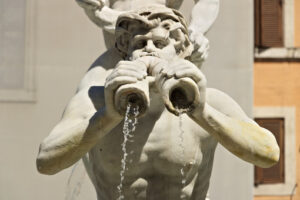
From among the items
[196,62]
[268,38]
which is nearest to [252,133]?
[196,62]

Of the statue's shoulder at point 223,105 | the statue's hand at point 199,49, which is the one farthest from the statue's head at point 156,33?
the statue's hand at point 199,49

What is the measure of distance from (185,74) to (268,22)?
10.6 metres

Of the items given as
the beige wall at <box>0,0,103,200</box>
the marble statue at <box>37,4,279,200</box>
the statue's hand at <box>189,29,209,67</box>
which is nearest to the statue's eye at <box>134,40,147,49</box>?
the marble statue at <box>37,4,279,200</box>

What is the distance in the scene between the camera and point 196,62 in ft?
12.9

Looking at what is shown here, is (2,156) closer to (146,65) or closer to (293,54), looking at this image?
(146,65)

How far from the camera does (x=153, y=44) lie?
3.32 m

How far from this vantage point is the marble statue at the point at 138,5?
4039 millimetres

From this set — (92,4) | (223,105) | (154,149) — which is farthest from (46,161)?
(92,4)

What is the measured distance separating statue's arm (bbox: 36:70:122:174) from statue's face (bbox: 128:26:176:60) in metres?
0.20

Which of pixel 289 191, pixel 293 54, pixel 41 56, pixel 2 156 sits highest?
pixel 41 56

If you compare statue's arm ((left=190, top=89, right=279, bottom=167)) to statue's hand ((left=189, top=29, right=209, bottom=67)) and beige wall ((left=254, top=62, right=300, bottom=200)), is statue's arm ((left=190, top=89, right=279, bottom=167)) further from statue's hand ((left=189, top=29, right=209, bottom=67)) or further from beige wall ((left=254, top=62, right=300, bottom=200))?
beige wall ((left=254, top=62, right=300, bottom=200))

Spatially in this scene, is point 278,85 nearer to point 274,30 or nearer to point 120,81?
point 274,30

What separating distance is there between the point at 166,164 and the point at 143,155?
0.08 m

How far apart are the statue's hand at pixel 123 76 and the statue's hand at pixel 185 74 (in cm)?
5
